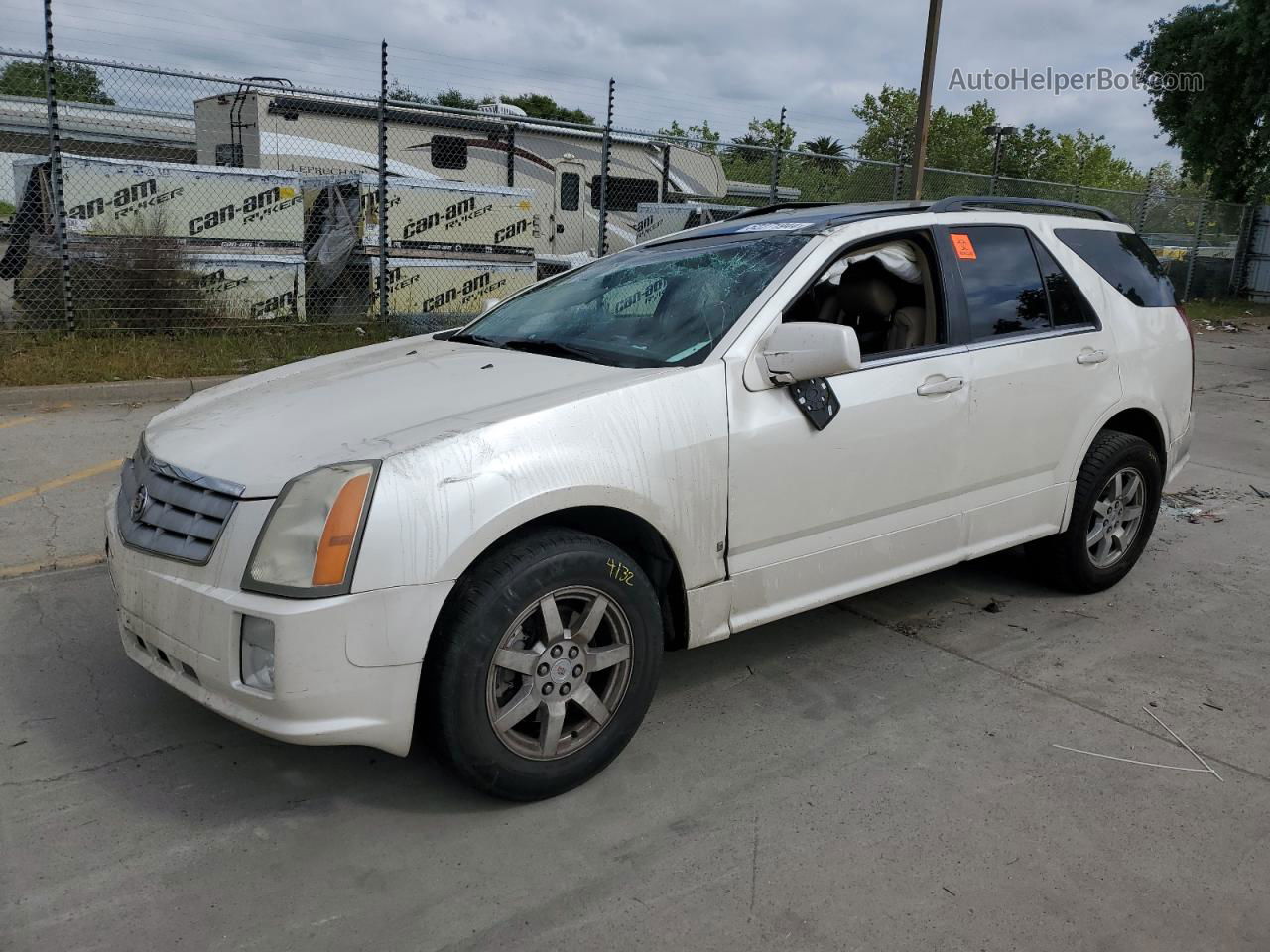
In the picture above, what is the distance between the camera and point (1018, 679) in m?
3.96

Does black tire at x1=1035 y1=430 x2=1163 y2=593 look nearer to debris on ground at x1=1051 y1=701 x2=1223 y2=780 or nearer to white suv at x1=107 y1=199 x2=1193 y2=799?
white suv at x1=107 y1=199 x2=1193 y2=799

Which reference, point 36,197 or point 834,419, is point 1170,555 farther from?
point 36,197

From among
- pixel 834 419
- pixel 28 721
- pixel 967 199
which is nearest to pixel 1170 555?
pixel 967 199

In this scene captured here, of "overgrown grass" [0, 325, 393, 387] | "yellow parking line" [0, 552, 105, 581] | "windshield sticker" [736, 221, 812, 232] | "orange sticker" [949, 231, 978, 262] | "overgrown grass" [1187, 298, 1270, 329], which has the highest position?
"windshield sticker" [736, 221, 812, 232]

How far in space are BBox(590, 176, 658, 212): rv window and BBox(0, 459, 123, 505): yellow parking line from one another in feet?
39.1

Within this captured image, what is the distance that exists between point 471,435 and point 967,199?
2.58 m

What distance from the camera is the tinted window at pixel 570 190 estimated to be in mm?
16656

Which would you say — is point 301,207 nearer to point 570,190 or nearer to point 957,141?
point 570,190

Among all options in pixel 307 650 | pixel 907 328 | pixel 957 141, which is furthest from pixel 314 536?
pixel 957 141

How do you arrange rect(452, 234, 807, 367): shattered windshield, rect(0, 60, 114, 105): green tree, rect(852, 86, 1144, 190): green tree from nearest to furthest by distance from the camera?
rect(452, 234, 807, 367): shattered windshield
rect(0, 60, 114, 105): green tree
rect(852, 86, 1144, 190): green tree

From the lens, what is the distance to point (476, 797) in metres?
3.07

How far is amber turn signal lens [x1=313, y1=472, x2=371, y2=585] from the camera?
2604mm

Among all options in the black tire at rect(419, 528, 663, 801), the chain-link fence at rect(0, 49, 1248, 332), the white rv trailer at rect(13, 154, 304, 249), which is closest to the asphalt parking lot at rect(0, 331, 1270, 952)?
the black tire at rect(419, 528, 663, 801)

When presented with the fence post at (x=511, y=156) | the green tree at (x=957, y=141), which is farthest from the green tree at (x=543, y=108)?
the fence post at (x=511, y=156)
